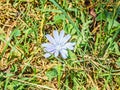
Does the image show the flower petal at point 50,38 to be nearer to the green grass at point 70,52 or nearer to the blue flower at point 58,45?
the blue flower at point 58,45

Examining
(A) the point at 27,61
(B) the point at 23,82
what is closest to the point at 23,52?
(A) the point at 27,61

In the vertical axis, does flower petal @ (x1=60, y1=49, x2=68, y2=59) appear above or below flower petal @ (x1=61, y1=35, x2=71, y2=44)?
below

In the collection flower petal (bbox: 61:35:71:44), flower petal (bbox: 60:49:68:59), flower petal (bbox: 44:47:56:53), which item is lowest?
flower petal (bbox: 60:49:68:59)

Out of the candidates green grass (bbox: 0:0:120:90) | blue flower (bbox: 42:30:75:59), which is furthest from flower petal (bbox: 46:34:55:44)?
green grass (bbox: 0:0:120:90)

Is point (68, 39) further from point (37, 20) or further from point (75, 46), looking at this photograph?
point (37, 20)

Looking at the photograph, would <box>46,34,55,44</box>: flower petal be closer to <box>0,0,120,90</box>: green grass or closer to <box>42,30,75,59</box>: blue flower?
<box>42,30,75,59</box>: blue flower
